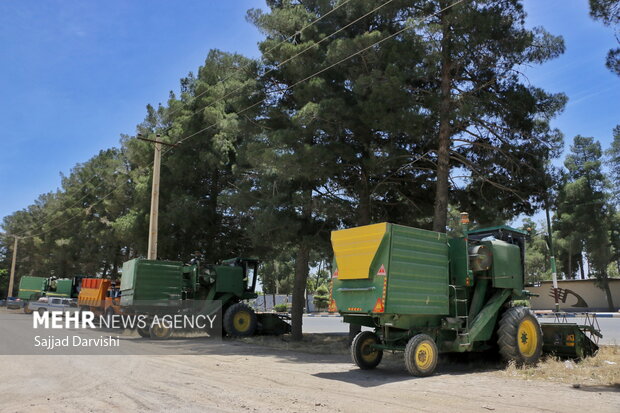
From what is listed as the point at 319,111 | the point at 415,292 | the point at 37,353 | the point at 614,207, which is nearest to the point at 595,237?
the point at 614,207

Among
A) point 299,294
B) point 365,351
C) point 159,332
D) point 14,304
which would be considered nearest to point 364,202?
point 299,294

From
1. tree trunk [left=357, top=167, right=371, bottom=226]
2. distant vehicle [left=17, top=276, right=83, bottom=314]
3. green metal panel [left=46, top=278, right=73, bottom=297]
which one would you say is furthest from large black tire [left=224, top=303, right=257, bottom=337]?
distant vehicle [left=17, top=276, right=83, bottom=314]

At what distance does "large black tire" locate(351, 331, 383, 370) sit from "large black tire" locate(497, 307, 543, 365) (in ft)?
8.49

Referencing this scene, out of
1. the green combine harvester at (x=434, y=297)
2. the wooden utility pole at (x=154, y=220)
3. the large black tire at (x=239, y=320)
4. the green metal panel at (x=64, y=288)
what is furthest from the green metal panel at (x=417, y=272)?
the green metal panel at (x=64, y=288)

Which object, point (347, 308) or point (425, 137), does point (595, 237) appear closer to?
point (425, 137)

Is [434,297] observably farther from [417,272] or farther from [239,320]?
[239,320]

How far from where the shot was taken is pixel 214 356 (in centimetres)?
1273

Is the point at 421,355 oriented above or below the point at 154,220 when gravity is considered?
below

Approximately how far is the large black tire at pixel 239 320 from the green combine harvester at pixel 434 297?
356 inches

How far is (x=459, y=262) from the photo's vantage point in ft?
34.0

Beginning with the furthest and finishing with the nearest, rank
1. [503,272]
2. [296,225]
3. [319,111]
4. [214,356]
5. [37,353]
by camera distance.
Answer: [296,225], [319,111], [214,356], [37,353], [503,272]

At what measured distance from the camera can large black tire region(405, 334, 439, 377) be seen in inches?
356

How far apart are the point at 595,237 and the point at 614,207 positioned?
132 inches

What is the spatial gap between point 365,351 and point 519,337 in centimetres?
325
